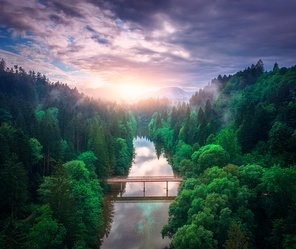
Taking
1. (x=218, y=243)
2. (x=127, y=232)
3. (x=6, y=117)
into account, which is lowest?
(x=127, y=232)

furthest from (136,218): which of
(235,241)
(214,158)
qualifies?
(235,241)

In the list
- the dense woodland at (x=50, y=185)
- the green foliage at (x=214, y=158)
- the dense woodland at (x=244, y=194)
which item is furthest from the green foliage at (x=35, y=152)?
the green foliage at (x=214, y=158)

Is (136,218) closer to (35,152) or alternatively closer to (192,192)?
(192,192)

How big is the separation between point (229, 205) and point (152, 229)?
63.8 feet

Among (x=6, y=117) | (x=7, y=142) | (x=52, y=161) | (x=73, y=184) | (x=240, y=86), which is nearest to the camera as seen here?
(x=73, y=184)

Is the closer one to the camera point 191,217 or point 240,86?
point 191,217

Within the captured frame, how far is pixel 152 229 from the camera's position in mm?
48062

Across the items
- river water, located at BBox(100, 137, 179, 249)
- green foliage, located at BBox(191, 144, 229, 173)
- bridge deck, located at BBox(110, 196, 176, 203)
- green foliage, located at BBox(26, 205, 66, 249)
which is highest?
green foliage, located at BBox(191, 144, 229, 173)

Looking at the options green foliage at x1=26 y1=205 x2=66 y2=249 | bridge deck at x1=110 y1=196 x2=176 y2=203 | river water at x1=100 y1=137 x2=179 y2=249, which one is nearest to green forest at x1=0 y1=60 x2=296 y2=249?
green foliage at x1=26 y1=205 x2=66 y2=249

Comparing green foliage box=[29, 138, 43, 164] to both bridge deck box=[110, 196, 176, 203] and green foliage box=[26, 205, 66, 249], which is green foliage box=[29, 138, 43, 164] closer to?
bridge deck box=[110, 196, 176, 203]

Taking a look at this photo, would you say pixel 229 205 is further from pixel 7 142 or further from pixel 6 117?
pixel 6 117

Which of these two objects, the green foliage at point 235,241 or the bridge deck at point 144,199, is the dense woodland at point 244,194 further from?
the bridge deck at point 144,199

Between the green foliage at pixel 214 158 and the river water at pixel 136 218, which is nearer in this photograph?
the river water at pixel 136 218

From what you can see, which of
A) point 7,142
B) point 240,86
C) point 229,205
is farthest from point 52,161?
point 240,86
